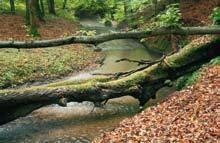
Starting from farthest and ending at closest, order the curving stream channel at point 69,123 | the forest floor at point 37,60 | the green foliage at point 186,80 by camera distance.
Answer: the forest floor at point 37,60
the green foliage at point 186,80
the curving stream channel at point 69,123

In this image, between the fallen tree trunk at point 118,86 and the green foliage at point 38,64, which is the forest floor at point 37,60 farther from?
the fallen tree trunk at point 118,86

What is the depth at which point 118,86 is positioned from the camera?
51.2 ft

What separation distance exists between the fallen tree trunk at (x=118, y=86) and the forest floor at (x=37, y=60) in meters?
2.06

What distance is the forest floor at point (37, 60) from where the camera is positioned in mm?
19906

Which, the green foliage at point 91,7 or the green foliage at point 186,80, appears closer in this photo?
the green foliage at point 186,80

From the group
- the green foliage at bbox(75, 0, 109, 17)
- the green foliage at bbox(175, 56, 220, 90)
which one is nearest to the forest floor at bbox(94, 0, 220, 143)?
the green foliage at bbox(175, 56, 220, 90)

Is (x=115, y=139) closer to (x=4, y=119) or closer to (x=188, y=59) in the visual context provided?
(x=4, y=119)

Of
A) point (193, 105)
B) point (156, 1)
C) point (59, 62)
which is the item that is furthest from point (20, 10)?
point (193, 105)

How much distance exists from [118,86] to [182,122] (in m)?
5.11

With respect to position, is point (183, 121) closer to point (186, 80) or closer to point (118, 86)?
point (118, 86)

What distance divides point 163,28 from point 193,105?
12.2ft

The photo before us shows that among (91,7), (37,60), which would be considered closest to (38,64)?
(37,60)

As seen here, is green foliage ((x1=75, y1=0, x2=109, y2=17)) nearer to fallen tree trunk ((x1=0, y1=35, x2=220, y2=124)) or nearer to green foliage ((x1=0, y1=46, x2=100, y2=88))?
green foliage ((x1=0, y1=46, x2=100, y2=88))

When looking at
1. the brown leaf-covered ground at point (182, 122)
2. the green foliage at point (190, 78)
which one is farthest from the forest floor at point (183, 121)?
the green foliage at point (190, 78)
